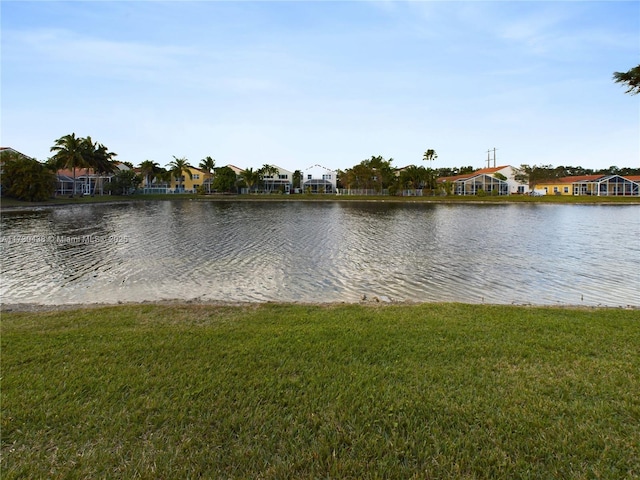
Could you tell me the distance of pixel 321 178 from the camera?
92.1 meters

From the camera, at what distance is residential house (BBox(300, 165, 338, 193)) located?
91938 millimetres

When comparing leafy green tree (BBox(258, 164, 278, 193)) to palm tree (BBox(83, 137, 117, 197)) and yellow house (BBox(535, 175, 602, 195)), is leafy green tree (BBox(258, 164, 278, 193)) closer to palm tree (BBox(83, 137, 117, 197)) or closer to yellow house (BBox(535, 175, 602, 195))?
palm tree (BBox(83, 137, 117, 197))

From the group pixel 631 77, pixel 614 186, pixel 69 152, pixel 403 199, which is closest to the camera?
pixel 631 77

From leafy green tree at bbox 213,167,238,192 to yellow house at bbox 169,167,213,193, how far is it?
865 centimetres

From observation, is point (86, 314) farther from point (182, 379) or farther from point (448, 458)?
point (448, 458)

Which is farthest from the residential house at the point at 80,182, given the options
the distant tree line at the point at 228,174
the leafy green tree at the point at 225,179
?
the leafy green tree at the point at 225,179

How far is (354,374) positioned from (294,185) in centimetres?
9341

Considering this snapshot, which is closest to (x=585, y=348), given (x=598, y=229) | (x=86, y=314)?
(x=86, y=314)

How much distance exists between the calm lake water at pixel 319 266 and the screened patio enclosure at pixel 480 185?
60.3 metres

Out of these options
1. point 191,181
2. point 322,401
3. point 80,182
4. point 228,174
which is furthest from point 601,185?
point 80,182

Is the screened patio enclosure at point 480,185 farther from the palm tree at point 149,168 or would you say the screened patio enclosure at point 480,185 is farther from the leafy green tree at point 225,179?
the palm tree at point 149,168

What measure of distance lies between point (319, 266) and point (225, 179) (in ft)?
251

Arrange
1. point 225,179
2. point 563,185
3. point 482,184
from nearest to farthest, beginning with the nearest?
point 482,184
point 563,185
point 225,179

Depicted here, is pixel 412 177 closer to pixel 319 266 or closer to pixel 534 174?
pixel 534 174
